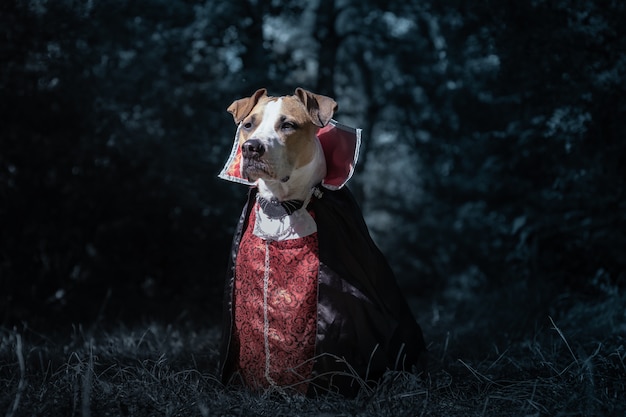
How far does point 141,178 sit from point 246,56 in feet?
3.82

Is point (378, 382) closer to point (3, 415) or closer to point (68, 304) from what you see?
point (3, 415)

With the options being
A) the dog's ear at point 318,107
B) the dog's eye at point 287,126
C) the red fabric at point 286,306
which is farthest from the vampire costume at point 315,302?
the dog's eye at point 287,126

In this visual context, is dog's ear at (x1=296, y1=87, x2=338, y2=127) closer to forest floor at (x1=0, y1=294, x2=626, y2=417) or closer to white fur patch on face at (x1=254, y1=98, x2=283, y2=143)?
white fur patch on face at (x1=254, y1=98, x2=283, y2=143)

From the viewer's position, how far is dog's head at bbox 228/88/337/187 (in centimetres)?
242

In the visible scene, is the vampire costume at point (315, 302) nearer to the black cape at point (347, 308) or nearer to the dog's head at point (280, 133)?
the black cape at point (347, 308)

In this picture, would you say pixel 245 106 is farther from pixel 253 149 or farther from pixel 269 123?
pixel 253 149

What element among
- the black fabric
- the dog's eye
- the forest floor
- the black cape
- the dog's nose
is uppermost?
the dog's eye

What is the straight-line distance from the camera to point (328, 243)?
Answer: 2.68 meters

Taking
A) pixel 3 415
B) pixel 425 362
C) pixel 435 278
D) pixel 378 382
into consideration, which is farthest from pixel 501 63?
pixel 3 415

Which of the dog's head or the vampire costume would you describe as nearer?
the dog's head

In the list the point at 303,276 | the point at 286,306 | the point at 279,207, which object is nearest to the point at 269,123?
the point at 279,207

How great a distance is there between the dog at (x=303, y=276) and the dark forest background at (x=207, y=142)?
165cm

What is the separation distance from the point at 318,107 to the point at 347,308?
86cm

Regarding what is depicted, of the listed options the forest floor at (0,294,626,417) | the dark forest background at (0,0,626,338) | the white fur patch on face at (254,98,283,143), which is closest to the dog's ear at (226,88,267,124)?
the white fur patch on face at (254,98,283,143)
